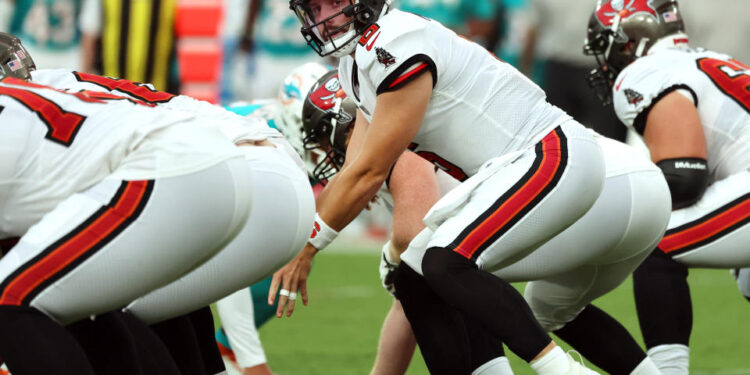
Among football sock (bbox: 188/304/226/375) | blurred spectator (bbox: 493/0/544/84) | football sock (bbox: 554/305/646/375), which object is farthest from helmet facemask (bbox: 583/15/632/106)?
blurred spectator (bbox: 493/0/544/84)

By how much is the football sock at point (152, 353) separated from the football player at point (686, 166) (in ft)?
5.61

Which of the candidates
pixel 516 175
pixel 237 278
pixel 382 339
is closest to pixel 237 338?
pixel 382 339

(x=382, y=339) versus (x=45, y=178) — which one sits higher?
(x=45, y=178)

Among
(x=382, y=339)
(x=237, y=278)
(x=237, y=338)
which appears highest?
(x=237, y=278)

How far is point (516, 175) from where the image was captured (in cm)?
295

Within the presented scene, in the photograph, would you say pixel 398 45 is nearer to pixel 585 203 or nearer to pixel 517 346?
pixel 585 203

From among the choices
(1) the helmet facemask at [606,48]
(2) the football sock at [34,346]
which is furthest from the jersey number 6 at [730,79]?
(2) the football sock at [34,346]

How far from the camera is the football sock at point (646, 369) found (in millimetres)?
3332

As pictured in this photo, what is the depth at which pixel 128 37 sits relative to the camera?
351 inches

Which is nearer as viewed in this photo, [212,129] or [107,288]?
[107,288]

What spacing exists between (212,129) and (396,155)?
630mm

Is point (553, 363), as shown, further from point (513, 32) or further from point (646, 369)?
point (513, 32)

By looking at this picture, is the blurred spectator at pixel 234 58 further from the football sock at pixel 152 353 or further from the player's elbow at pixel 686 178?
the football sock at pixel 152 353

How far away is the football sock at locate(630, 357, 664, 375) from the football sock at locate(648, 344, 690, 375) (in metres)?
0.29
